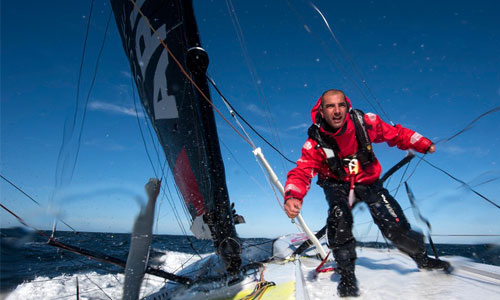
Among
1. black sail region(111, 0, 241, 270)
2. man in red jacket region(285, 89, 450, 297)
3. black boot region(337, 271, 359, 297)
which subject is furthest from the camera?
black sail region(111, 0, 241, 270)

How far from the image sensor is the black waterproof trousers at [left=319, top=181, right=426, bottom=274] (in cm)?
165

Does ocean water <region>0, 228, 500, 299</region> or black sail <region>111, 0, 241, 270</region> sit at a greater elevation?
black sail <region>111, 0, 241, 270</region>

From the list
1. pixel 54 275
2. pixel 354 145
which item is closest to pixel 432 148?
pixel 354 145

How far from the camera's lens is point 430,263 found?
1.90 m

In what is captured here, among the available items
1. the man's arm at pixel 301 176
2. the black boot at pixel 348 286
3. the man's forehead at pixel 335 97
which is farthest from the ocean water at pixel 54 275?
the man's forehead at pixel 335 97

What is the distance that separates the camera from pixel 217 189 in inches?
117

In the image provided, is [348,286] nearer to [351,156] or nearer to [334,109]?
[351,156]

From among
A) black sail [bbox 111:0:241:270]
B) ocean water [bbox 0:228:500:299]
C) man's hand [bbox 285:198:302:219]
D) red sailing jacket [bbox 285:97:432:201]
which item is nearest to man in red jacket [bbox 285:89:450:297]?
red sailing jacket [bbox 285:97:432:201]

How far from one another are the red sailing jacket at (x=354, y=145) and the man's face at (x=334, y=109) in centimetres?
6

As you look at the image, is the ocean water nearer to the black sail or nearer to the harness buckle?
the black sail

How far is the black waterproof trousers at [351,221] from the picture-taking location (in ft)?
5.42

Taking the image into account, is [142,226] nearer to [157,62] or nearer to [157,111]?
[157,111]

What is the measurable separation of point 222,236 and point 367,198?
1717mm

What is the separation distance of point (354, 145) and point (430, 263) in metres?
1.09
